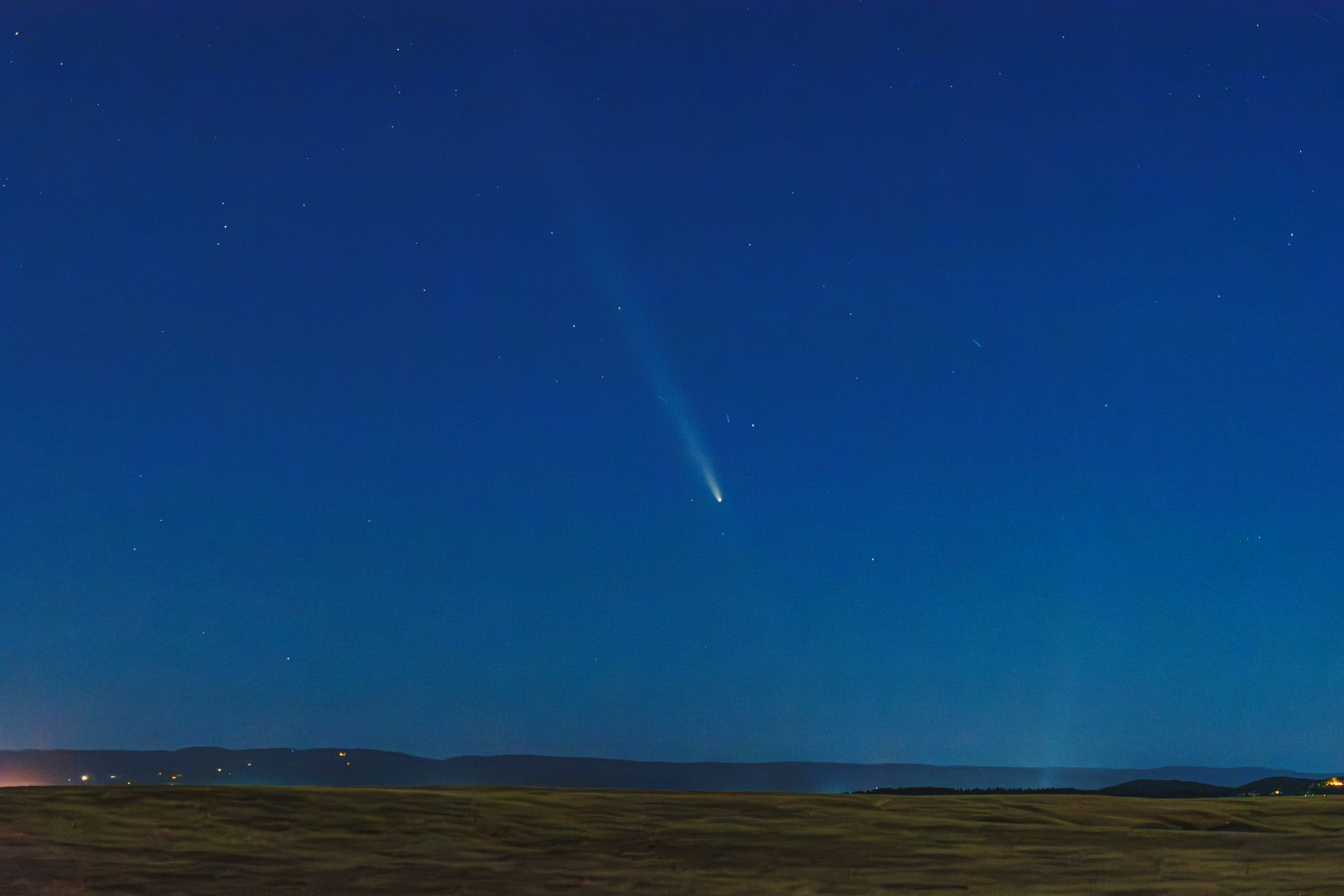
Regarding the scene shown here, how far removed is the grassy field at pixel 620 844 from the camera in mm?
14992

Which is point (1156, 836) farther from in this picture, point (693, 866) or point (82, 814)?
point (82, 814)

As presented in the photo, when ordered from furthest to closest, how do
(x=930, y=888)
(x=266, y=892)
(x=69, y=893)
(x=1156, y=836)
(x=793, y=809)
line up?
(x=793, y=809), (x=1156, y=836), (x=930, y=888), (x=266, y=892), (x=69, y=893)

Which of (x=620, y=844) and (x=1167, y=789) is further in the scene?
(x=1167, y=789)

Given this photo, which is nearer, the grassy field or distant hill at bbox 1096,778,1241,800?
the grassy field

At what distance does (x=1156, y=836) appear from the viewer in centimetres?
2189

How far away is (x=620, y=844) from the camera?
18.9 meters

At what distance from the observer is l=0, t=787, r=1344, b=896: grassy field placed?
49.2 ft

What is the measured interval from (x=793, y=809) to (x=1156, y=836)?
677 centimetres

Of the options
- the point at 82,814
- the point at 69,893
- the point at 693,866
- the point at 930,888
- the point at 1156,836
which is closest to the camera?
the point at 69,893

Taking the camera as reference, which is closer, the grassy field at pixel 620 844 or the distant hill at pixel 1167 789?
the grassy field at pixel 620 844

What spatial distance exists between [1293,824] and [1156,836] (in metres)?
5.12

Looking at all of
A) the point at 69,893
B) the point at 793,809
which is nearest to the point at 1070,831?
the point at 793,809

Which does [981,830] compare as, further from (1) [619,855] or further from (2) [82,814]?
(2) [82,814]

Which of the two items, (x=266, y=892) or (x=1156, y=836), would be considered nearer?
(x=266, y=892)
